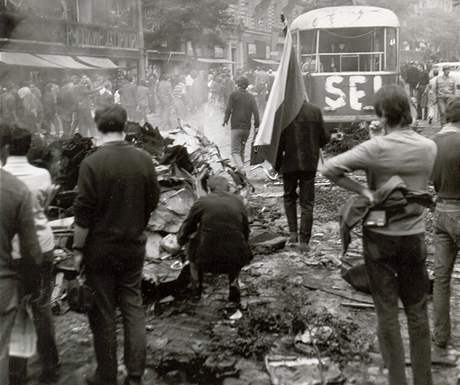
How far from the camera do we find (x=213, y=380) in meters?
4.32

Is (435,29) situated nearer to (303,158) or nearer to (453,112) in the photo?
(303,158)

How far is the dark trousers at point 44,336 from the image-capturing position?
4035mm

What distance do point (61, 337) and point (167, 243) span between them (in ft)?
5.98

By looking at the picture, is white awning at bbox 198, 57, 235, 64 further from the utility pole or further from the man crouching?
the man crouching

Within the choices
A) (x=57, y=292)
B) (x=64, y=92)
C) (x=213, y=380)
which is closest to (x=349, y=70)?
(x=64, y=92)

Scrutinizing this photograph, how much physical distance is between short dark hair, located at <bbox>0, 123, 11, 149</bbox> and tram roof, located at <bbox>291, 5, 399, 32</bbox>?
512 inches

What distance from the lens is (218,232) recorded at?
5293mm

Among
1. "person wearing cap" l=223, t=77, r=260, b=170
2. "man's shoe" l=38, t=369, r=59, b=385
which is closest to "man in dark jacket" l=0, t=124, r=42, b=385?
"man's shoe" l=38, t=369, r=59, b=385

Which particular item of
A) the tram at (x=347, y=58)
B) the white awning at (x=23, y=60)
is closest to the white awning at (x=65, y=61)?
the white awning at (x=23, y=60)

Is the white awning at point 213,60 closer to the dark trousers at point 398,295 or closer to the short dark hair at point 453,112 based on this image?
the short dark hair at point 453,112

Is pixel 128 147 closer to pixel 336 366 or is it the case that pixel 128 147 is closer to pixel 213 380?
pixel 213 380

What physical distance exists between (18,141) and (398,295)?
2401mm

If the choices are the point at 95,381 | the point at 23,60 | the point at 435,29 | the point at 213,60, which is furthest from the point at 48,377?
the point at 435,29

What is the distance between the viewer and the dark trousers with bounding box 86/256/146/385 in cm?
397
